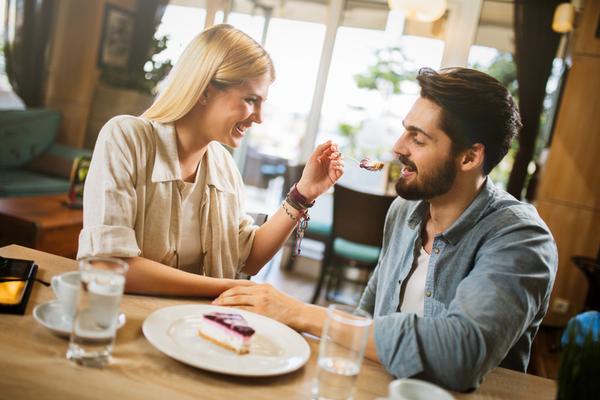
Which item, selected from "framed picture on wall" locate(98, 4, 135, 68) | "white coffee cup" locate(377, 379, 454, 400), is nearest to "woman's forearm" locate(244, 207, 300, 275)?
"white coffee cup" locate(377, 379, 454, 400)

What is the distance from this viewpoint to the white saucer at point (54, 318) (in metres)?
0.95

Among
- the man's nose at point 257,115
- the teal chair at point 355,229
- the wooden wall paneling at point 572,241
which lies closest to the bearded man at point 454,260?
the man's nose at point 257,115

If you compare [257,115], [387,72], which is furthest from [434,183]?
[387,72]

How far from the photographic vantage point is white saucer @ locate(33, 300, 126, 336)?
37.3 inches

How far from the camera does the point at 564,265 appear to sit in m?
4.66

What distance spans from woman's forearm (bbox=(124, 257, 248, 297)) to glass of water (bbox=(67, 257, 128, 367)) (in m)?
0.41

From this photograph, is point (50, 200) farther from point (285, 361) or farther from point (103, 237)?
A: point (285, 361)

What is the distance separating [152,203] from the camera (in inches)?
58.4

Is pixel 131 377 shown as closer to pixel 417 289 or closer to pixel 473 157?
pixel 417 289

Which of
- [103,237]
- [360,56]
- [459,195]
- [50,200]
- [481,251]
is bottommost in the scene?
[50,200]

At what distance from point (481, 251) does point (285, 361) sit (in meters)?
0.57

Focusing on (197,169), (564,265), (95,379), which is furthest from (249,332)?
(564,265)

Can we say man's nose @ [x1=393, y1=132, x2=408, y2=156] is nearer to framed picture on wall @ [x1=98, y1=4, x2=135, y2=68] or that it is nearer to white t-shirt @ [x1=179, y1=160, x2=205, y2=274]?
white t-shirt @ [x1=179, y1=160, x2=205, y2=274]

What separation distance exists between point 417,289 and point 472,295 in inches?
14.9
